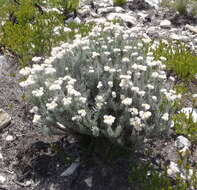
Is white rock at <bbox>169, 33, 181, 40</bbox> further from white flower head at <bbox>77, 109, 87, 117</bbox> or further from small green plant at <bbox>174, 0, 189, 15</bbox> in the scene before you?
white flower head at <bbox>77, 109, 87, 117</bbox>

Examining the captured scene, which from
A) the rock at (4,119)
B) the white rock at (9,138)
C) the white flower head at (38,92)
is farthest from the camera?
the rock at (4,119)

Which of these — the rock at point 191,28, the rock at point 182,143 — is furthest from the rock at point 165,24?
the rock at point 182,143

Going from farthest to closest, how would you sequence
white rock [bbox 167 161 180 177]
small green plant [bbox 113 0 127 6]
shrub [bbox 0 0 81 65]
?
small green plant [bbox 113 0 127 6] → shrub [bbox 0 0 81 65] → white rock [bbox 167 161 180 177]

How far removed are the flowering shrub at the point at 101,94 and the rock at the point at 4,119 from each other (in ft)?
2.32

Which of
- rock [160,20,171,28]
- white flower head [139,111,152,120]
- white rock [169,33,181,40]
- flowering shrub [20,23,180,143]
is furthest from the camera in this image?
rock [160,20,171,28]

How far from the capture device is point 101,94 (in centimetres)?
360

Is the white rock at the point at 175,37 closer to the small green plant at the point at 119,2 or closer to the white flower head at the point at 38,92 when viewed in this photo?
the small green plant at the point at 119,2

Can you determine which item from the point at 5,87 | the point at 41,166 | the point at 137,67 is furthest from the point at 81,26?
the point at 41,166

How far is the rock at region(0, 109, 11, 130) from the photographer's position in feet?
14.3

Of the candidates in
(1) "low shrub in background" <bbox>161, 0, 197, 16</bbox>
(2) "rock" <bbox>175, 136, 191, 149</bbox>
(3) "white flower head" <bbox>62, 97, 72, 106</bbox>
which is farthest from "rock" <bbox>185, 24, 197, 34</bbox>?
(3) "white flower head" <bbox>62, 97, 72, 106</bbox>

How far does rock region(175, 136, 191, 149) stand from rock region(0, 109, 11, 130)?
7.18 ft

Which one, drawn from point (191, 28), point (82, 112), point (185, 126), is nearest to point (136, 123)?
point (82, 112)

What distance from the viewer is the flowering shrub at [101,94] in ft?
11.2

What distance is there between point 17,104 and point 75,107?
159 centimetres
